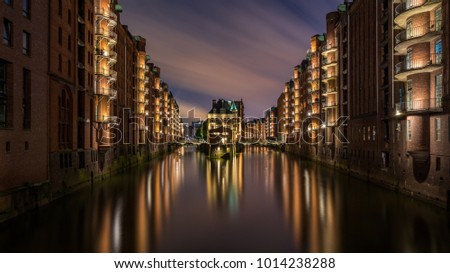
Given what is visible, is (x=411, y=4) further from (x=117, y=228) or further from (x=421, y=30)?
(x=117, y=228)

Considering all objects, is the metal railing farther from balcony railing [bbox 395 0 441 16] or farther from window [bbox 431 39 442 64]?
balcony railing [bbox 395 0 441 16]

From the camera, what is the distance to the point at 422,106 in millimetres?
30391

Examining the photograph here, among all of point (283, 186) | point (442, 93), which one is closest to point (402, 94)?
point (442, 93)

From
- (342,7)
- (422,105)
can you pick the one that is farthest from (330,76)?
(422,105)

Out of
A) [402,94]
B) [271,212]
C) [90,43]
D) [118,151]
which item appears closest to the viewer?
[271,212]

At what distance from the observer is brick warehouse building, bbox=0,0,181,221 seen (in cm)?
2514

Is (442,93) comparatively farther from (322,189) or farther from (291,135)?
(291,135)

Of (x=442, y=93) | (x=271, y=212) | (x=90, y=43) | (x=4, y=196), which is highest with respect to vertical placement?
(x=90, y=43)

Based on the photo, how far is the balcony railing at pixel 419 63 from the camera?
29.2 metres

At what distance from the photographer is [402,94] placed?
3678cm

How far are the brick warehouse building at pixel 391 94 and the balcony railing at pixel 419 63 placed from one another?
3.0 inches

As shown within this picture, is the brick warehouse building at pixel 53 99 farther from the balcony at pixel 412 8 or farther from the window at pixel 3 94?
the balcony at pixel 412 8

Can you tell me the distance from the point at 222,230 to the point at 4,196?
14597 millimetres

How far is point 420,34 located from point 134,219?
28.1 metres
